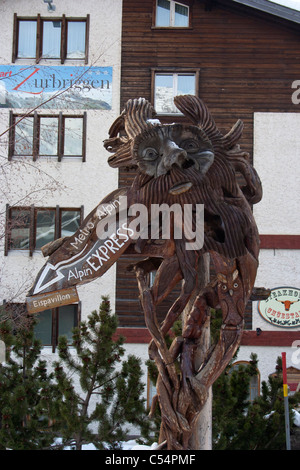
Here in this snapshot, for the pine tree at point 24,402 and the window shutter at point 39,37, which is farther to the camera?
the window shutter at point 39,37

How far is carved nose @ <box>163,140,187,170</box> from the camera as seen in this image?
13.7ft

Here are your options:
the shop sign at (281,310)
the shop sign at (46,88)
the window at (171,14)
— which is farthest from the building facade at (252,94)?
the shop sign at (46,88)

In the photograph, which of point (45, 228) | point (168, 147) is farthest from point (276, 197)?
point (168, 147)

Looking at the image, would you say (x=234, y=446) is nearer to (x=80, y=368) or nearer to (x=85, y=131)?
(x=80, y=368)

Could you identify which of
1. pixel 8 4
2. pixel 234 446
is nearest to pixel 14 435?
pixel 234 446

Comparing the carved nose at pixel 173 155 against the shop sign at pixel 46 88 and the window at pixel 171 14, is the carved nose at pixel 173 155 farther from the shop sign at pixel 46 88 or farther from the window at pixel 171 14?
the window at pixel 171 14

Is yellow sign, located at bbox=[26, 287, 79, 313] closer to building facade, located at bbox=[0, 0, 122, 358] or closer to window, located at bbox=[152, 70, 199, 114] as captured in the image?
building facade, located at bbox=[0, 0, 122, 358]

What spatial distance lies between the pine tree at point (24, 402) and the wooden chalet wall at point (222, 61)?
4.99m

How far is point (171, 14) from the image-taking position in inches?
509

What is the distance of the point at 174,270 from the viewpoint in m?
4.45

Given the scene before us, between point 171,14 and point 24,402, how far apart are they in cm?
885

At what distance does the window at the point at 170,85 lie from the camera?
12.7m

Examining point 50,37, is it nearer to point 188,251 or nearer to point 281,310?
point 281,310

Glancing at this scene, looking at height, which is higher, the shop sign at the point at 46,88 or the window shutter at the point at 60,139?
the shop sign at the point at 46,88
